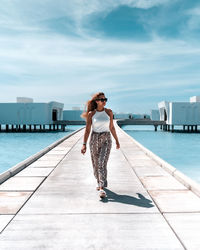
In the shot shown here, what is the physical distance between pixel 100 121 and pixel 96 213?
165cm

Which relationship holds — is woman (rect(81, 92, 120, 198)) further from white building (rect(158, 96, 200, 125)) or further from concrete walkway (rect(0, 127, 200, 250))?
white building (rect(158, 96, 200, 125))

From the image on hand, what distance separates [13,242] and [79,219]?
97 centimetres

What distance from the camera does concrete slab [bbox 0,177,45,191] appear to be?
5.33m

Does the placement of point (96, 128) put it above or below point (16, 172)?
above

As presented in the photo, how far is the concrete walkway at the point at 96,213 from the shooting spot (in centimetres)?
309

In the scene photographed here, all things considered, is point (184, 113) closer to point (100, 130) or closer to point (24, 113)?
point (24, 113)

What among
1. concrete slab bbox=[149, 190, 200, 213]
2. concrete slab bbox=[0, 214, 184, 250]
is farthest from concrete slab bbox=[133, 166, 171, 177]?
concrete slab bbox=[0, 214, 184, 250]

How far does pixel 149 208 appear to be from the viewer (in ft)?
13.6

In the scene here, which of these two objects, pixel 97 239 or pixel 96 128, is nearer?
pixel 97 239

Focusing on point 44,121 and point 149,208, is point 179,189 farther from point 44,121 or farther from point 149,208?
point 44,121

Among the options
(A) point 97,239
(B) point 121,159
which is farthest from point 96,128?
(B) point 121,159

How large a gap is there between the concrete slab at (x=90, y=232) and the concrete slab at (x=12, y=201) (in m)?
0.39

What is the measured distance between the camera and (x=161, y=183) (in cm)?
577

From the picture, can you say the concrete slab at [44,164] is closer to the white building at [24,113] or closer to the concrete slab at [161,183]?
the concrete slab at [161,183]
